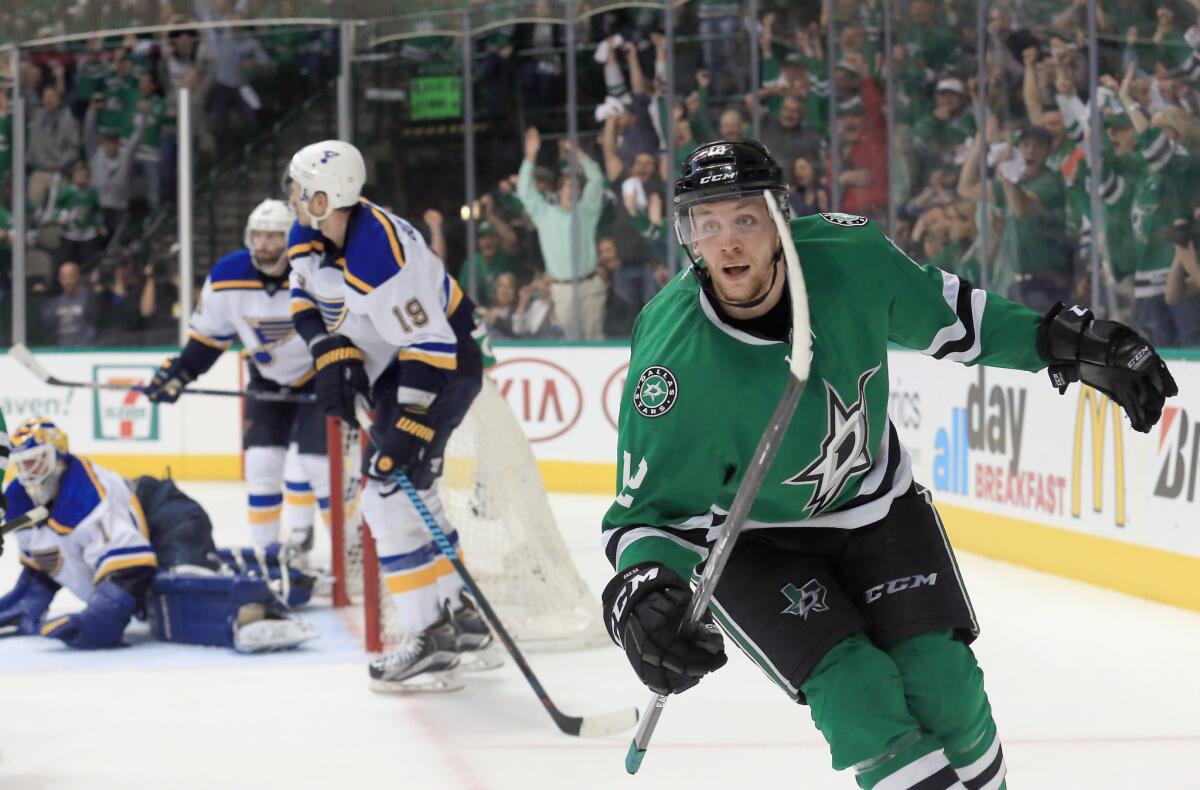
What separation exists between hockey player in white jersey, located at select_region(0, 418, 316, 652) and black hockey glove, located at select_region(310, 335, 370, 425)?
2.54ft

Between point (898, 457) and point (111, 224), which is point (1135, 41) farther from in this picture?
point (111, 224)

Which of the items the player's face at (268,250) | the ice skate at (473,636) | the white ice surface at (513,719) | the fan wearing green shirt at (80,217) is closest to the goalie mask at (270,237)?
the player's face at (268,250)

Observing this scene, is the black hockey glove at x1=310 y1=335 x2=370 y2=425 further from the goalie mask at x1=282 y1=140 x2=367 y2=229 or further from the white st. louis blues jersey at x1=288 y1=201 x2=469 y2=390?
the goalie mask at x1=282 y1=140 x2=367 y2=229

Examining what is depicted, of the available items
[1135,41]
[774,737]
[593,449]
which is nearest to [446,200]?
[593,449]

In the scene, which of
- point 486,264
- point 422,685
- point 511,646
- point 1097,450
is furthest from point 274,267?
point 486,264

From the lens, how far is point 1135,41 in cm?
554

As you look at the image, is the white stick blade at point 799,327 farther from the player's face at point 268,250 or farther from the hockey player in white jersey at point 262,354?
the player's face at point 268,250

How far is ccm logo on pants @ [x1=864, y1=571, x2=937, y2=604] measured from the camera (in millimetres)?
2172

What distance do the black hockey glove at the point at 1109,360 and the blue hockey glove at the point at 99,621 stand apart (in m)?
3.31

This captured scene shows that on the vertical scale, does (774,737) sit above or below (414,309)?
below

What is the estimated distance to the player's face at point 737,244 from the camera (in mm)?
2043

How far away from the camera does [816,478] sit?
6.97ft

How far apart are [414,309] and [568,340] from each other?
483cm

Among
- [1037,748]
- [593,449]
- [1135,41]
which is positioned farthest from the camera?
[593,449]
